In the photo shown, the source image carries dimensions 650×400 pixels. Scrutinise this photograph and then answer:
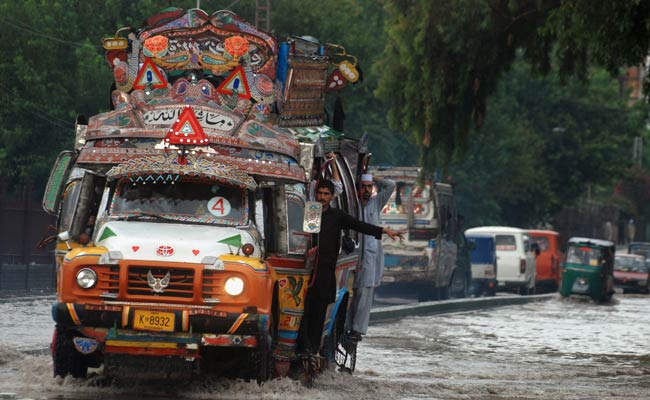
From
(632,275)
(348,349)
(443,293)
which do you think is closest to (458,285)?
(443,293)

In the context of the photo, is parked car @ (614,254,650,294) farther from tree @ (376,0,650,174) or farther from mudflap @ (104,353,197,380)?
mudflap @ (104,353,197,380)

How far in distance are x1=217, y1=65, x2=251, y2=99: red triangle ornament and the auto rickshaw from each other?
32.4m

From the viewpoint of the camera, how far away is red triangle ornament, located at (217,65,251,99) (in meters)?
14.2

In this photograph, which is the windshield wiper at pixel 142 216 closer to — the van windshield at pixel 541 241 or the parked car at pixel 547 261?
the parked car at pixel 547 261

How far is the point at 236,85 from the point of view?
46.7ft

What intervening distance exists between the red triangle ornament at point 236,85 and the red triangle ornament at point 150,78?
589 millimetres

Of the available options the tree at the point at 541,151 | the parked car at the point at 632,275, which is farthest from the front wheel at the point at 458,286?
the tree at the point at 541,151

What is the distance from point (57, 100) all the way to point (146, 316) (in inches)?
1130

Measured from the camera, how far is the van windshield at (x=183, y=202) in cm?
1288

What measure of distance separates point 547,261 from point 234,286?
4434cm

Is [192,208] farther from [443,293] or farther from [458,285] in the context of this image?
[458,285]

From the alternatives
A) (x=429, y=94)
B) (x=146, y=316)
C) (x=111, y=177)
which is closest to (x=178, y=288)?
(x=146, y=316)

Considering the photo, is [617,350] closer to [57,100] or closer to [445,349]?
[445,349]

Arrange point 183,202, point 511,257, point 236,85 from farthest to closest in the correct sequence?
point 511,257, point 236,85, point 183,202
